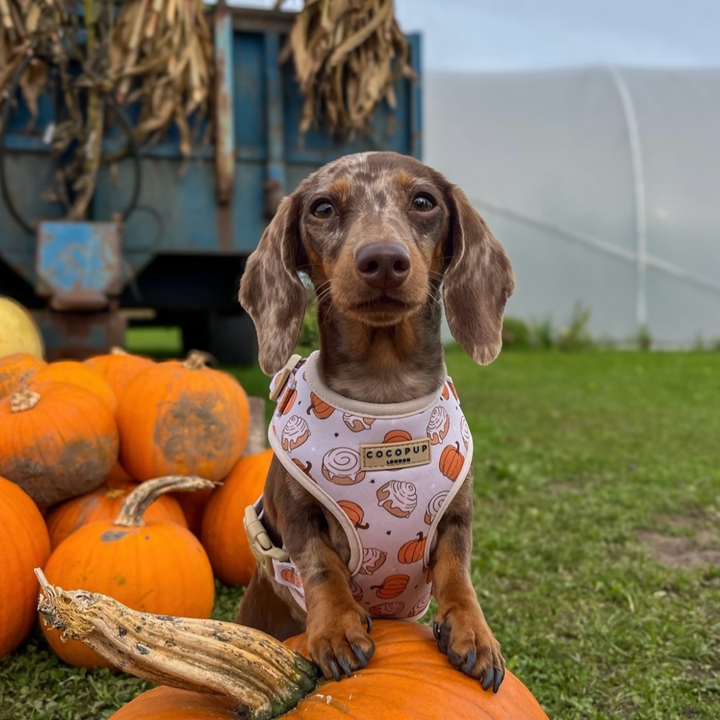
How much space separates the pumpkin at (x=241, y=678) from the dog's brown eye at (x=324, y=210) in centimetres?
98

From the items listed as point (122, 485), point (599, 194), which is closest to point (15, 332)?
point (122, 485)

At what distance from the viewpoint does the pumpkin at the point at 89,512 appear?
259cm

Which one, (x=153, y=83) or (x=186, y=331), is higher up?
(x=153, y=83)

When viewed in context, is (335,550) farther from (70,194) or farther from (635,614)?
(70,194)

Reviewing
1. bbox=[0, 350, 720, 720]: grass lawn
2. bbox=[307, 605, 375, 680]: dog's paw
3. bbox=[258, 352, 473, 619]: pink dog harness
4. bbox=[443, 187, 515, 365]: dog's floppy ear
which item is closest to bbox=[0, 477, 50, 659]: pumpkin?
bbox=[0, 350, 720, 720]: grass lawn

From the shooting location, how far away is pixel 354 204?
6.30 ft

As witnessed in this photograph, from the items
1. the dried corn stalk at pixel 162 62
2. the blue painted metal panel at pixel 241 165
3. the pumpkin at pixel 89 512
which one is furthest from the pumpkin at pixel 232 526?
the dried corn stalk at pixel 162 62

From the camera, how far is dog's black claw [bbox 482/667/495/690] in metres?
1.53

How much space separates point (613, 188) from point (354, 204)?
12674 millimetres

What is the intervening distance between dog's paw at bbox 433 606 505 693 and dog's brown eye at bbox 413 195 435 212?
94cm

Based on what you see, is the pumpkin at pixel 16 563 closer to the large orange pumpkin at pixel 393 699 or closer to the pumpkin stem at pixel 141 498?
the pumpkin stem at pixel 141 498

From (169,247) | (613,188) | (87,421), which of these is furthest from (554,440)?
(613,188)

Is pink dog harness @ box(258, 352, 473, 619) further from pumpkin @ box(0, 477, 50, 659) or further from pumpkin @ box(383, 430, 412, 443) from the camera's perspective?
pumpkin @ box(0, 477, 50, 659)

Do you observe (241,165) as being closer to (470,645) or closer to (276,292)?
(276,292)
